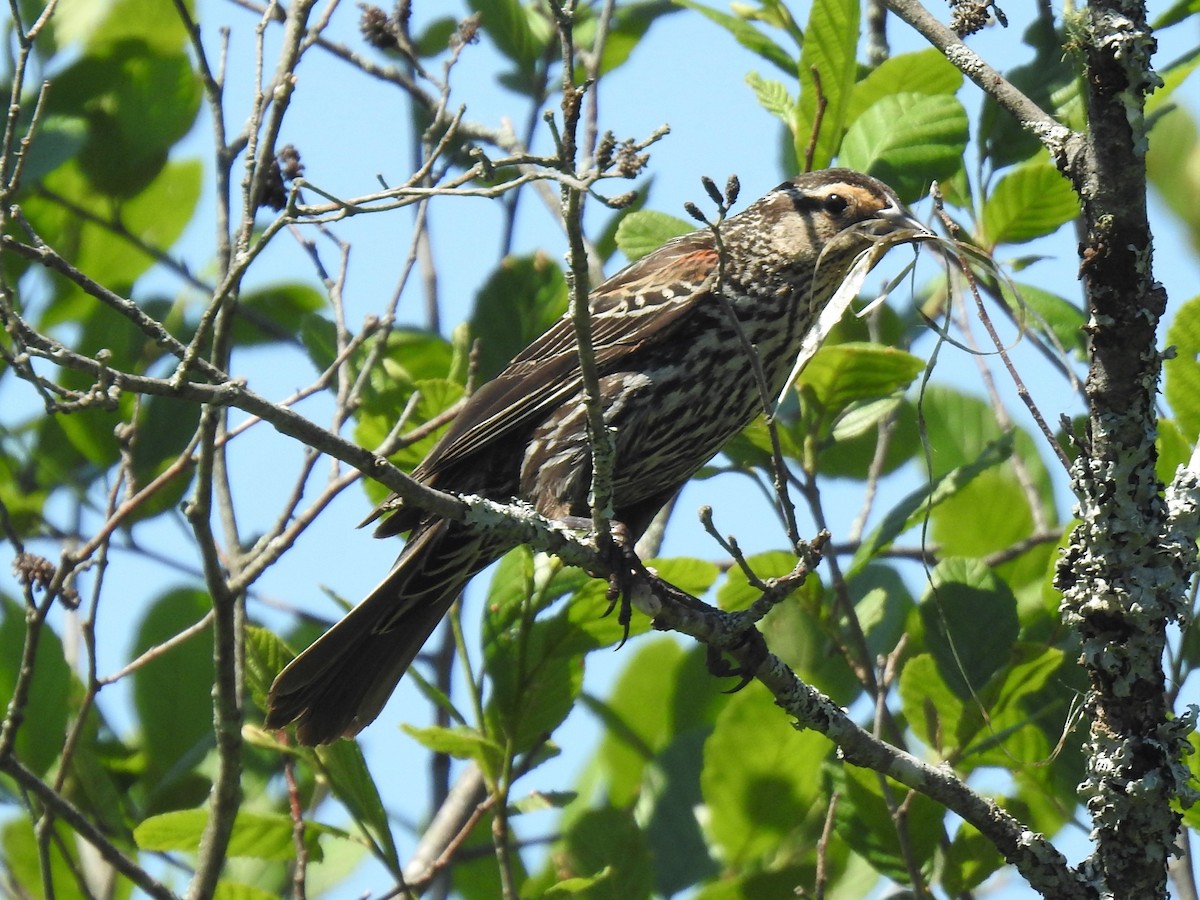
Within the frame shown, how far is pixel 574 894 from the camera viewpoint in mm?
3377

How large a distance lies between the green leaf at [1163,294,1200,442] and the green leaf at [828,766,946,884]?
3.01 ft

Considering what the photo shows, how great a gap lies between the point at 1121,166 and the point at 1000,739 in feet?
4.90

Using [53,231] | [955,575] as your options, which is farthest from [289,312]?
[955,575]

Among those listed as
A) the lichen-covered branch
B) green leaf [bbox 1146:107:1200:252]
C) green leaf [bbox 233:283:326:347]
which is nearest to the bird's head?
green leaf [bbox 1146:107:1200:252]

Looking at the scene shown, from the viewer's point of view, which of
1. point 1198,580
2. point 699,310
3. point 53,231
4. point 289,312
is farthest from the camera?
point 289,312

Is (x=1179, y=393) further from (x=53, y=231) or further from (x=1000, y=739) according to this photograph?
(x=53, y=231)

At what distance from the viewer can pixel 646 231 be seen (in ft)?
13.3

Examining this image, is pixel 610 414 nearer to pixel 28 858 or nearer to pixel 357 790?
pixel 357 790

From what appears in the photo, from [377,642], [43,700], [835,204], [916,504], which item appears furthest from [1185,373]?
[43,700]

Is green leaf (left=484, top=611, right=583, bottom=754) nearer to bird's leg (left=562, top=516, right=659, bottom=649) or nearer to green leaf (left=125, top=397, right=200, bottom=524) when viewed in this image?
bird's leg (left=562, top=516, right=659, bottom=649)

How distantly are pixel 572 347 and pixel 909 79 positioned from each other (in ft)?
3.46

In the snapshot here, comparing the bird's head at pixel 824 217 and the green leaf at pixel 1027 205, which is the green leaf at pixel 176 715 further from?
the green leaf at pixel 1027 205

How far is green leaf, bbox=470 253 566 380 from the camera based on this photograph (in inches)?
177

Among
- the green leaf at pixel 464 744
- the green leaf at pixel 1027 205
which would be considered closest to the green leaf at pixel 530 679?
the green leaf at pixel 464 744
